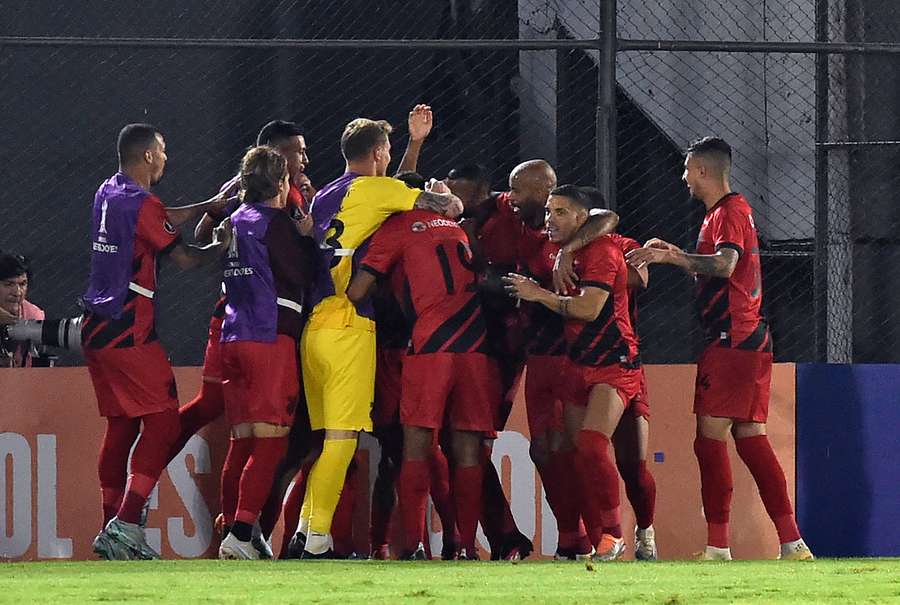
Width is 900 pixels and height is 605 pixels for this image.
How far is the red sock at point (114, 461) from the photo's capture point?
7.28 metres

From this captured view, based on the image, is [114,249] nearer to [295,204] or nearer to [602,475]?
[295,204]

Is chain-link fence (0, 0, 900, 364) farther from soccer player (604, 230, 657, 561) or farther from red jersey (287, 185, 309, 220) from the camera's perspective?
soccer player (604, 230, 657, 561)

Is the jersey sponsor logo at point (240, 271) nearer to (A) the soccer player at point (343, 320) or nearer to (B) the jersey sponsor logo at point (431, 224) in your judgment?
(A) the soccer player at point (343, 320)

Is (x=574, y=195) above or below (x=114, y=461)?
above

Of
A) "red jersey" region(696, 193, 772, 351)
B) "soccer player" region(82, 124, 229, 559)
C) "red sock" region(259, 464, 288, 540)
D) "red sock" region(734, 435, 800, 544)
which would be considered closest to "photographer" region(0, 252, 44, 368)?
"soccer player" region(82, 124, 229, 559)

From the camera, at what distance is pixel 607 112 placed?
26.8 feet

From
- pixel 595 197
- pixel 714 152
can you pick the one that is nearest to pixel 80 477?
pixel 595 197

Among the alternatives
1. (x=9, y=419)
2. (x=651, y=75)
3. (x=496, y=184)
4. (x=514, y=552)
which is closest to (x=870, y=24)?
(x=651, y=75)

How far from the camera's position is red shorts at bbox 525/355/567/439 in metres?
7.37

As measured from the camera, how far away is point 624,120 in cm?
960

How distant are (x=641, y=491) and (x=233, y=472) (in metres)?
1.79

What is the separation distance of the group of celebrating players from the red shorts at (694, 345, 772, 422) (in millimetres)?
11

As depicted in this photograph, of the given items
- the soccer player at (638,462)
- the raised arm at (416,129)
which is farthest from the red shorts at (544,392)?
the raised arm at (416,129)

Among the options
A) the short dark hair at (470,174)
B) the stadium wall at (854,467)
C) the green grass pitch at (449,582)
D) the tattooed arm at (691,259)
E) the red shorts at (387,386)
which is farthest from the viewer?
the stadium wall at (854,467)
